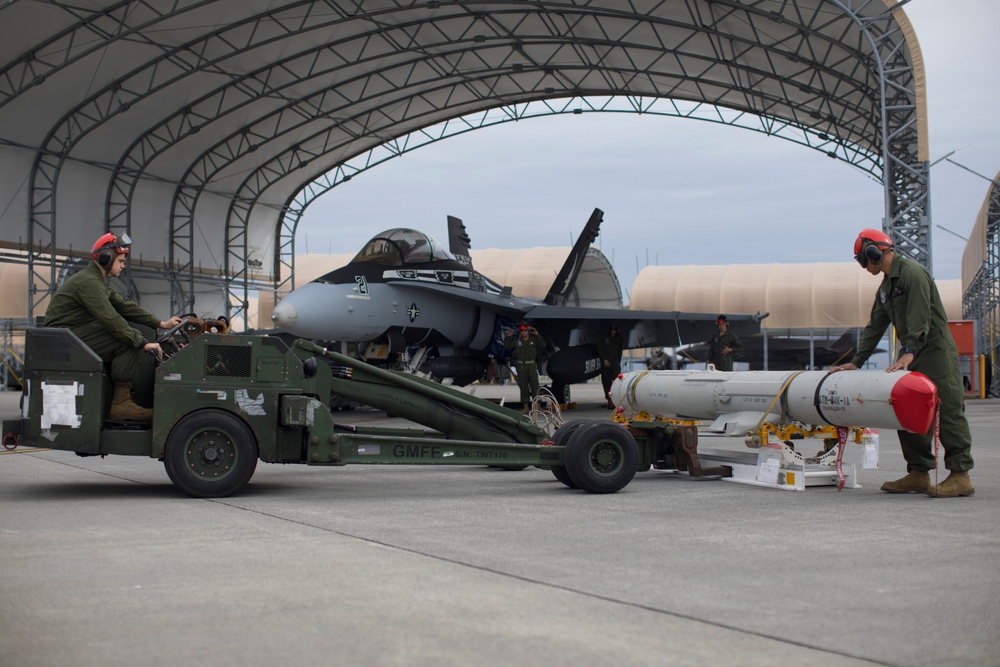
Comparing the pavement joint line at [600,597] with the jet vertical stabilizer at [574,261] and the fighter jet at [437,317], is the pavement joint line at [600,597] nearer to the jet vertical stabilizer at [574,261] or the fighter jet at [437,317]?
the fighter jet at [437,317]

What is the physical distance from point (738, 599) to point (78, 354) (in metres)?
5.20

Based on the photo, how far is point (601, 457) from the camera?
305 inches

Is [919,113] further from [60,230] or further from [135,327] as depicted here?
[60,230]

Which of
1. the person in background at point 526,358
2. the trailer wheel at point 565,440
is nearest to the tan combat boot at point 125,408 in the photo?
the trailer wheel at point 565,440

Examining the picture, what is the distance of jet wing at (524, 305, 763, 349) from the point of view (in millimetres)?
19562

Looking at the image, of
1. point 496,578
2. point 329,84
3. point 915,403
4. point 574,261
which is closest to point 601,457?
point 915,403

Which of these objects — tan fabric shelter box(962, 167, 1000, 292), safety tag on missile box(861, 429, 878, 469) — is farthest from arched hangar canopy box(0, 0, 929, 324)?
safety tag on missile box(861, 429, 878, 469)

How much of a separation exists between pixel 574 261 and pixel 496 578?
65.7 feet

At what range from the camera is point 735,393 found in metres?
9.23

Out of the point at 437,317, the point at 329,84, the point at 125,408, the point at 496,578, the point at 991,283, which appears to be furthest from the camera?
the point at 991,283

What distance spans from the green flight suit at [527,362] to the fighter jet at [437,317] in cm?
70

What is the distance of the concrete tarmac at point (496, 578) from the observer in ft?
11.0

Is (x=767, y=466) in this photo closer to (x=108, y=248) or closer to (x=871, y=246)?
(x=871, y=246)

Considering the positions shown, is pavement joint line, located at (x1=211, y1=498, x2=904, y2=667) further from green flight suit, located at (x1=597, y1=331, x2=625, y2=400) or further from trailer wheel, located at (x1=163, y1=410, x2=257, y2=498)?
green flight suit, located at (x1=597, y1=331, x2=625, y2=400)
